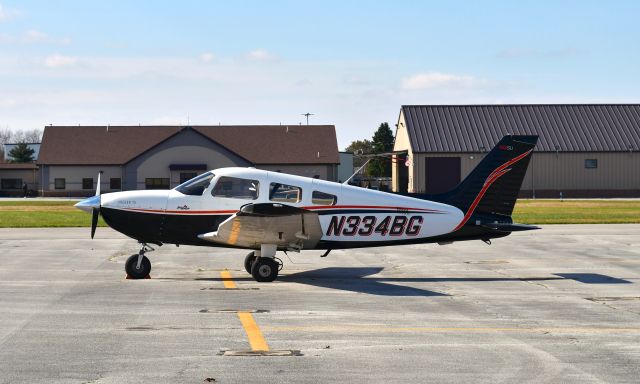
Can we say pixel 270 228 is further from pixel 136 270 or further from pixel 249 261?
pixel 136 270

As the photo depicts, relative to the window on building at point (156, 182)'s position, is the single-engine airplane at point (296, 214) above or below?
below

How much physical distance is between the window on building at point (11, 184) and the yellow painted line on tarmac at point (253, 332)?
83.9 meters

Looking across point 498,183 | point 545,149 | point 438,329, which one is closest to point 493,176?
point 498,183

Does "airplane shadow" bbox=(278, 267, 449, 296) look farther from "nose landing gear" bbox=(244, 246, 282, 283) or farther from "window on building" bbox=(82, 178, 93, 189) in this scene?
"window on building" bbox=(82, 178, 93, 189)

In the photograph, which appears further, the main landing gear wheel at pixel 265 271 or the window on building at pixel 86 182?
the window on building at pixel 86 182

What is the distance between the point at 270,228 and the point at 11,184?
8105 cm

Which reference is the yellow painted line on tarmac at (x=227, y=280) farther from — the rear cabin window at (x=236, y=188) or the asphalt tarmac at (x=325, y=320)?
the rear cabin window at (x=236, y=188)

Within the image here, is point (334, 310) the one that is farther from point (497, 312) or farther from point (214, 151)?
point (214, 151)

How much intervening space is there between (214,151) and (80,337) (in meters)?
63.9

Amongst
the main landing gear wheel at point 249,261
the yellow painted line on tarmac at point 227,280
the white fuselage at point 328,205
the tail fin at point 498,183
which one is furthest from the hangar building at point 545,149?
the main landing gear wheel at point 249,261

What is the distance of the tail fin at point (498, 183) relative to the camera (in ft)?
57.5

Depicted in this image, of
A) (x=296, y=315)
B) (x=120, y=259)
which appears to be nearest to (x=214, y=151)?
(x=120, y=259)

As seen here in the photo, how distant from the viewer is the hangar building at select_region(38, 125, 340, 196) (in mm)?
73875

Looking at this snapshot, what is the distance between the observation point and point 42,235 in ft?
95.3
